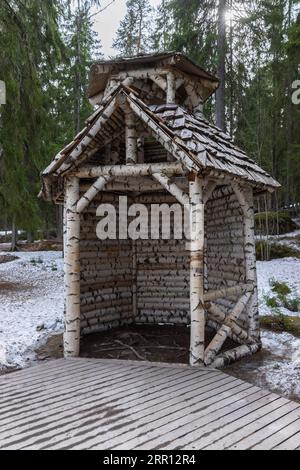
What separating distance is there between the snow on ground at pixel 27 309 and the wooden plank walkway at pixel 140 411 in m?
1.49

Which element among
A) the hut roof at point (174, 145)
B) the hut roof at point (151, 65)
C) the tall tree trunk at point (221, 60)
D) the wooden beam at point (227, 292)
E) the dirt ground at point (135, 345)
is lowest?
the dirt ground at point (135, 345)

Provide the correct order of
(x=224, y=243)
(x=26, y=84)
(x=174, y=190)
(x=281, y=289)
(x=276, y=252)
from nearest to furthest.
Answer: (x=174, y=190), (x=224, y=243), (x=26, y=84), (x=281, y=289), (x=276, y=252)

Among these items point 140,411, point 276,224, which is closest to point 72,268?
point 140,411

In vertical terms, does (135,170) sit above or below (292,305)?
above

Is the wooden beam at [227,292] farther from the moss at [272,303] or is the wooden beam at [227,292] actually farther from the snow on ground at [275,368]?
the moss at [272,303]

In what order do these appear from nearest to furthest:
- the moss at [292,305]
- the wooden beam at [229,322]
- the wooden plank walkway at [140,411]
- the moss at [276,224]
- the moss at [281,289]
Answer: the wooden plank walkway at [140,411] → the wooden beam at [229,322] → the moss at [292,305] → the moss at [281,289] → the moss at [276,224]

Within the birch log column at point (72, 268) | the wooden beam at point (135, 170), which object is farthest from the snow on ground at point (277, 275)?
the wooden beam at point (135, 170)

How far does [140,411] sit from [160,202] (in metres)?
5.17

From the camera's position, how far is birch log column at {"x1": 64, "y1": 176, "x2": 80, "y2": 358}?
5883 mm

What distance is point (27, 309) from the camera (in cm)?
961

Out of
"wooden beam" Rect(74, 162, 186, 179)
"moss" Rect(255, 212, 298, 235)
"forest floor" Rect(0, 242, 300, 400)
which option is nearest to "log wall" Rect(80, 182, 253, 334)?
"forest floor" Rect(0, 242, 300, 400)

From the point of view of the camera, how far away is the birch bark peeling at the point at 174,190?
17.5ft

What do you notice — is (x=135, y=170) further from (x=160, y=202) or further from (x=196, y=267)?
(x=160, y=202)
